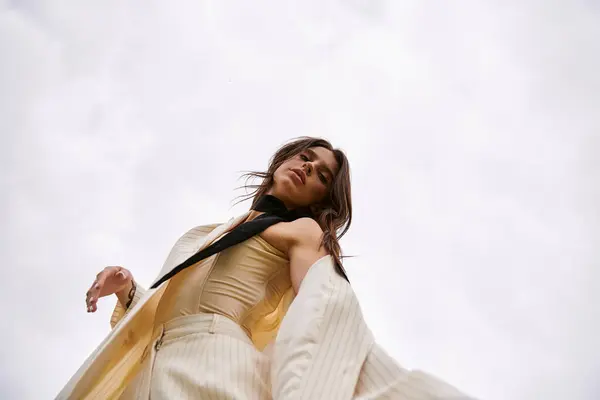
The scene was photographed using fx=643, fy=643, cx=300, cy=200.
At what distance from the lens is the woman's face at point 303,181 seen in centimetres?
283

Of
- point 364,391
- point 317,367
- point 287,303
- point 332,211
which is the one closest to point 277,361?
point 317,367

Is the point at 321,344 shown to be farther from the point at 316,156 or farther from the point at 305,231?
the point at 316,156

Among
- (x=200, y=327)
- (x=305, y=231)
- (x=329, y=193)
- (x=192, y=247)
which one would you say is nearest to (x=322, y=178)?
(x=329, y=193)

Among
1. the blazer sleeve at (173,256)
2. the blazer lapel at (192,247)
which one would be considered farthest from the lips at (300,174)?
the blazer sleeve at (173,256)

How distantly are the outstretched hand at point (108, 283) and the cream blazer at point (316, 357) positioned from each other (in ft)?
0.77

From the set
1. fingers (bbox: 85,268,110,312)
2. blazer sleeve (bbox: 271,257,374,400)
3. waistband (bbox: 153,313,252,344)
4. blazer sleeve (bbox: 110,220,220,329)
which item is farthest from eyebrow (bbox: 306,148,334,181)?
fingers (bbox: 85,268,110,312)

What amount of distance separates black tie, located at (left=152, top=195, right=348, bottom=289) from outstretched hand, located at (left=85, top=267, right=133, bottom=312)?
282 mm

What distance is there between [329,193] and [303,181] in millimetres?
A: 135

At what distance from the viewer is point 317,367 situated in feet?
6.07

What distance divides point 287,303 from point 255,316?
14cm

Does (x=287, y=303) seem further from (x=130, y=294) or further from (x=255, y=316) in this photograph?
(x=130, y=294)

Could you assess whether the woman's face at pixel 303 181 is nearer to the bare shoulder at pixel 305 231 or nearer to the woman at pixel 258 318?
the woman at pixel 258 318

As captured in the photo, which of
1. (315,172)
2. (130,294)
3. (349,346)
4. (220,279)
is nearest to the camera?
(349,346)

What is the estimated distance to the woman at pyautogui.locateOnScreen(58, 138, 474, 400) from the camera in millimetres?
1882
